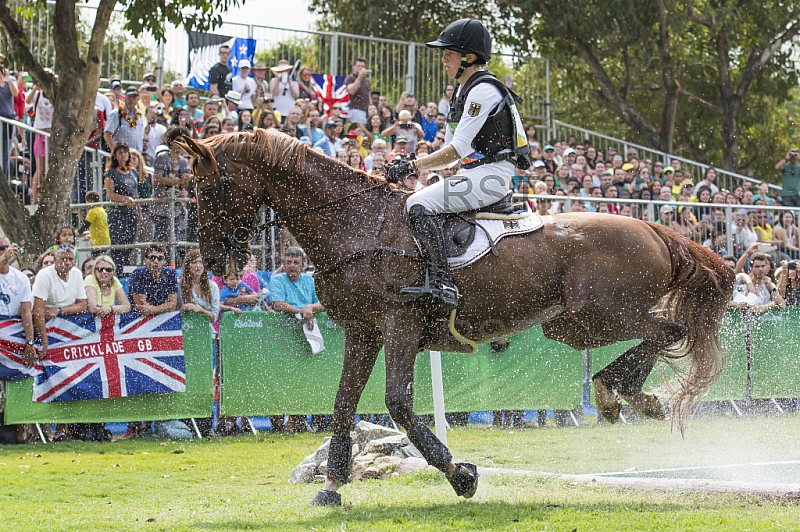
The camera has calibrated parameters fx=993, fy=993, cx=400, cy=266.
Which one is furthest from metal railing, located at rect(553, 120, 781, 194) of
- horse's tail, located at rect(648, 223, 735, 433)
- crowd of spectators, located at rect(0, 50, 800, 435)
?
horse's tail, located at rect(648, 223, 735, 433)

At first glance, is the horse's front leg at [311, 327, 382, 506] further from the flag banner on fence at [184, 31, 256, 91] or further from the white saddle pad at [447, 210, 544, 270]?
the flag banner on fence at [184, 31, 256, 91]

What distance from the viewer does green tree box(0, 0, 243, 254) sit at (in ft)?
46.8

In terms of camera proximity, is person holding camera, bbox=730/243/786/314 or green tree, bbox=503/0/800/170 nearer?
person holding camera, bbox=730/243/786/314

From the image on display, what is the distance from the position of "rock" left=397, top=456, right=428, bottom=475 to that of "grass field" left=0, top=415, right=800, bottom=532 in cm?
24

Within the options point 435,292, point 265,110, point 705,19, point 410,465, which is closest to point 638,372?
point 435,292

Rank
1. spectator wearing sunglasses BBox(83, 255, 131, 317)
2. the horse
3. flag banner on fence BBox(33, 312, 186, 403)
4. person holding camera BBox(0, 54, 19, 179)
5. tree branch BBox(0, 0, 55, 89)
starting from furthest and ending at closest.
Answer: person holding camera BBox(0, 54, 19, 179) → tree branch BBox(0, 0, 55, 89) → spectator wearing sunglasses BBox(83, 255, 131, 317) → flag banner on fence BBox(33, 312, 186, 403) → the horse

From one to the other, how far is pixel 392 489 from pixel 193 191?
6497 millimetres

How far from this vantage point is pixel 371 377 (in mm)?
12977

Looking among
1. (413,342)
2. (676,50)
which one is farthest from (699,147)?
(413,342)

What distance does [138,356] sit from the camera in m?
12.1

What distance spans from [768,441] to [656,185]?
28.1 feet

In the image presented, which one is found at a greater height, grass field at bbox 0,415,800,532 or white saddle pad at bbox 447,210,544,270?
→ white saddle pad at bbox 447,210,544,270

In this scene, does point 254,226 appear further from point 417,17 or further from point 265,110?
point 417,17

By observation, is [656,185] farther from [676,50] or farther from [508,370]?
[676,50]
